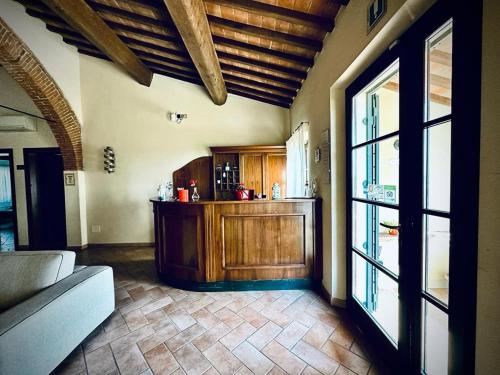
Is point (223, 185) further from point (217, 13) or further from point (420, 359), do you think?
point (420, 359)

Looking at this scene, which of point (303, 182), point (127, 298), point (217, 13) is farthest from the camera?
point (303, 182)

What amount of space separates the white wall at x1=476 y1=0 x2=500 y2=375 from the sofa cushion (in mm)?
2630

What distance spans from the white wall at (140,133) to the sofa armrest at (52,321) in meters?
2.92

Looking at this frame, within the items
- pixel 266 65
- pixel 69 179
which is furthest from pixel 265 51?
pixel 69 179

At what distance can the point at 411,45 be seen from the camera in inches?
49.2

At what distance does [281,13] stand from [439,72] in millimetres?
1539

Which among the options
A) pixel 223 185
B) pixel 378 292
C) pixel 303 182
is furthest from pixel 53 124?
pixel 378 292

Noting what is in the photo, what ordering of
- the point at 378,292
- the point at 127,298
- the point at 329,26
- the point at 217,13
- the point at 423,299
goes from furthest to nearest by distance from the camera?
the point at 127,298 → the point at 217,13 → the point at 329,26 → the point at 378,292 → the point at 423,299

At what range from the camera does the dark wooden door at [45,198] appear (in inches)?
177

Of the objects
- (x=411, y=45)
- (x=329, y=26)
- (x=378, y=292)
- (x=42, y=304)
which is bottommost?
(x=378, y=292)

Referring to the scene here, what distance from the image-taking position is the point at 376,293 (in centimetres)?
184

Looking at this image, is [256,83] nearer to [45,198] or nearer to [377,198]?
[377,198]

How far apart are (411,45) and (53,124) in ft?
18.4

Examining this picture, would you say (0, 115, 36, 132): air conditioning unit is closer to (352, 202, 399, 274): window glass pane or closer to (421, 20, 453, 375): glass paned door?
(352, 202, 399, 274): window glass pane
